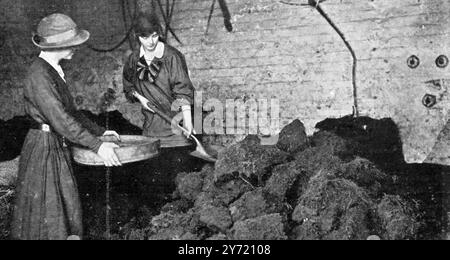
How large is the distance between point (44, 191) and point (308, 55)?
3284mm

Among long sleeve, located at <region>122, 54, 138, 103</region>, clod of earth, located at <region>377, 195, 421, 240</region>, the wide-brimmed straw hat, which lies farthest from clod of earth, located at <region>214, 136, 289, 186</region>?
the wide-brimmed straw hat

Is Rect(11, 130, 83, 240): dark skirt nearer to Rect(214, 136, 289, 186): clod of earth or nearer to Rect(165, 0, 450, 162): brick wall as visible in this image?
Rect(214, 136, 289, 186): clod of earth

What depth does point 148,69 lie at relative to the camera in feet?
17.3

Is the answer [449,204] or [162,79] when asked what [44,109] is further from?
[449,204]

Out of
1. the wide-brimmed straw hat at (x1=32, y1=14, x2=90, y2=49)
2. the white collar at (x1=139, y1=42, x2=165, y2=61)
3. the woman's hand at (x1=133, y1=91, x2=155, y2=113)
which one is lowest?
the woman's hand at (x1=133, y1=91, x2=155, y2=113)

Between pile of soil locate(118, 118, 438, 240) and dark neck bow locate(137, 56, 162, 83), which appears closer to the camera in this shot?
pile of soil locate(118, 118, 438, 240)

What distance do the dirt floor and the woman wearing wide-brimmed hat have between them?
2.06 feet

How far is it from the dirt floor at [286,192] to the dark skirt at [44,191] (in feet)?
1.86

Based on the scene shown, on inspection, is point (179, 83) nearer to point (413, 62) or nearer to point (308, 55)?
point (308, 55)

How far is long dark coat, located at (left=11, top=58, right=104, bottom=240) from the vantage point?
13.3 ft

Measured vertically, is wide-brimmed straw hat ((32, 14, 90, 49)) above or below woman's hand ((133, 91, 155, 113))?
above

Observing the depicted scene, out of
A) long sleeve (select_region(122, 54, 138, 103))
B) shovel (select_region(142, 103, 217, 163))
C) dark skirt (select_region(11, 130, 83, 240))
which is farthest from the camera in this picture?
long sleeve (select_region(122, 54, 138, 103))

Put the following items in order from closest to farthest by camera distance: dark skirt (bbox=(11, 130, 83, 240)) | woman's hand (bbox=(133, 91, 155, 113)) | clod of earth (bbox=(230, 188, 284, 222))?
dark skirt (bbox=(11, 130, 83, 240)), clod of earth (bbox=(230, 188, 284, 222)), woman's hand (bbox=(133, 91, 155, 113))

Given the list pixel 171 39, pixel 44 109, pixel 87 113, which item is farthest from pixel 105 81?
pixel 44 109
